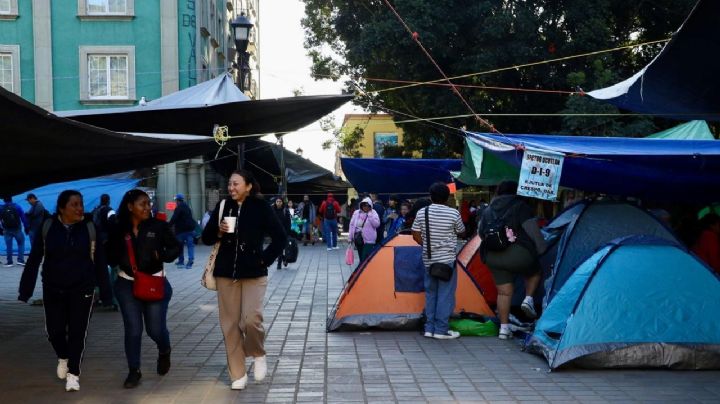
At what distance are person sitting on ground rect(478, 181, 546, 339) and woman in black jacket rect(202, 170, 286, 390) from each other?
335cm

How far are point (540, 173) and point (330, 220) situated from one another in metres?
18.1

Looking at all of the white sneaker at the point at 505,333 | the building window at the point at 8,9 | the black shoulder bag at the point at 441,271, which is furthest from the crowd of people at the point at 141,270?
the building window at the point at 8,9

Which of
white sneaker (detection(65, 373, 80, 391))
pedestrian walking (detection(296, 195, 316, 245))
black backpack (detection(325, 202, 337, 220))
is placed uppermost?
white sneaker (detection(65, 373, 80, 391))

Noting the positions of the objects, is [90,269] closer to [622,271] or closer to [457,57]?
[622,271]

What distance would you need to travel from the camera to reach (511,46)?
22.1 meters

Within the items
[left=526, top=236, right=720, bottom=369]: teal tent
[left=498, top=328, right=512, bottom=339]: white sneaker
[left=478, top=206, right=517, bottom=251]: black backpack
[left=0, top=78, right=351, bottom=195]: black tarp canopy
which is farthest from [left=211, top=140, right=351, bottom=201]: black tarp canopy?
[left=526, top=236, right=720, bottom=369]: teal tent

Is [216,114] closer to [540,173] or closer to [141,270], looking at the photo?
[141,270]

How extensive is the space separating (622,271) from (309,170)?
25.5 meters

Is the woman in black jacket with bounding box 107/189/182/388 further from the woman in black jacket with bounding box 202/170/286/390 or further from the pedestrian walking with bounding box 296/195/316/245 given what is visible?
the pedestrian walking with bounding box 296/195/316/245

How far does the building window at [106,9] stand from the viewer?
2761cm

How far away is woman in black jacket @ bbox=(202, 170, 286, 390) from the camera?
6809mm


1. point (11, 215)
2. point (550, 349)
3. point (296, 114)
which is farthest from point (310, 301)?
point (11, 215)

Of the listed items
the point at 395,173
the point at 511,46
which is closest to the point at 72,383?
the point at 395,173

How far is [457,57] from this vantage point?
78.0 feet
